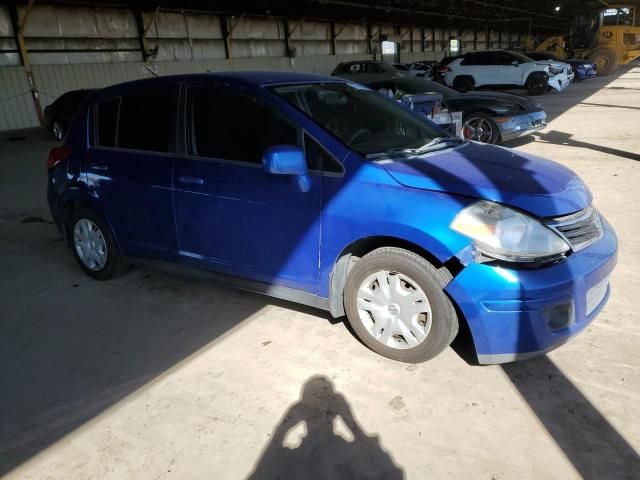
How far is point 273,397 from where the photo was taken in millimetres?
2639

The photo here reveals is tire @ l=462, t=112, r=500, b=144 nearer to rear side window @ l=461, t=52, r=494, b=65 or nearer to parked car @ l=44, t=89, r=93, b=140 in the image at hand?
parked car @ l=44, t=89, r=93, b=140

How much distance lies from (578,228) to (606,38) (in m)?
28.9

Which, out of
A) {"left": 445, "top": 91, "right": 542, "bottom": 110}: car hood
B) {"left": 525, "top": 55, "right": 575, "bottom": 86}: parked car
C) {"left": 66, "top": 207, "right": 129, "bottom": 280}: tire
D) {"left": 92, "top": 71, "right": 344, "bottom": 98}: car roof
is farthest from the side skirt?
{"left": 525, "top": 55, "right": 575, "bottom": 86}: parked car

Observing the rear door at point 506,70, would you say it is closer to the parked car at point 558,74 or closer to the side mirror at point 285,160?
the parked car at point 558,74

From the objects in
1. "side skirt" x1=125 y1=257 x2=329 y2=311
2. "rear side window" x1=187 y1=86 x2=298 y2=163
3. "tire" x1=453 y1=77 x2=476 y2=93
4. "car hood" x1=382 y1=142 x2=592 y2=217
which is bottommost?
"side skirt" x1=125 y1=257 x2=329 y2=311

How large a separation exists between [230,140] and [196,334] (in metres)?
1.31

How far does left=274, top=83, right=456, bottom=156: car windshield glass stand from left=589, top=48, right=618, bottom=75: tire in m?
27.3

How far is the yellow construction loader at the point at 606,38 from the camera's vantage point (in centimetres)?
2545

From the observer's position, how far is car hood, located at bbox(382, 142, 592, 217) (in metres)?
2.56

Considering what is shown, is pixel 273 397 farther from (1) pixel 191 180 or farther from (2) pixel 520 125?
(2) pixel 520 125

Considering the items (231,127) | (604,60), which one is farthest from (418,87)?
(604,60)

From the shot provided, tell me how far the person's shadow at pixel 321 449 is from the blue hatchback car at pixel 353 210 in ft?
1.87

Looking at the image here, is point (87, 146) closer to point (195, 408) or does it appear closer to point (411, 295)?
point (195, 408)

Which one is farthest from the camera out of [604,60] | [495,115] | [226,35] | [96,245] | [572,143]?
[604,60]
